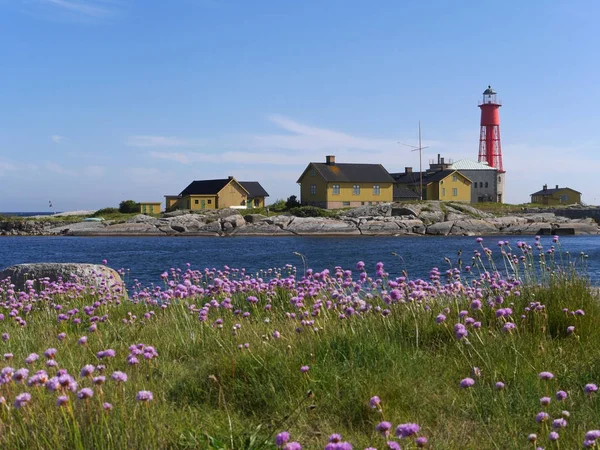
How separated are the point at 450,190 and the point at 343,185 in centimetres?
1598

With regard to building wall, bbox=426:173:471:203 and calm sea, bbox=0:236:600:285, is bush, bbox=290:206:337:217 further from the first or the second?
building wall, bbox=426:173:471:203

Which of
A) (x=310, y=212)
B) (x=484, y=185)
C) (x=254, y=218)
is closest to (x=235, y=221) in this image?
(x=254, y=218)

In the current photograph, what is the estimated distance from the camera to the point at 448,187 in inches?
3423

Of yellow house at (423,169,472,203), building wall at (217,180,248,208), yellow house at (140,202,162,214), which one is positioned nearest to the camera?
yellow house at (423,169,472,203)

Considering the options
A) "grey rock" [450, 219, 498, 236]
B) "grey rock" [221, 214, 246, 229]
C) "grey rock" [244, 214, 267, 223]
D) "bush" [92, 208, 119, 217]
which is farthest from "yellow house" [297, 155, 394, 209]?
"bush" [92, 208, 119, 217]

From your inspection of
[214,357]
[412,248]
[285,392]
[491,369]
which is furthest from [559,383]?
[412,248]

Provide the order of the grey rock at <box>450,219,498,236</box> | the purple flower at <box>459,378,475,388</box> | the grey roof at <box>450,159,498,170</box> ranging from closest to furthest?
the purple flower at <box>459,378,475,388</box> < the grey rock at <box>450,219,498,236</box> < the grey roof at <box>450,159,498,170</box>

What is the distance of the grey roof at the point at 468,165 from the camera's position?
3698 inches

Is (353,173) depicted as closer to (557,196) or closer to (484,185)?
(484,185)

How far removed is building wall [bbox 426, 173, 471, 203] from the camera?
284 feet

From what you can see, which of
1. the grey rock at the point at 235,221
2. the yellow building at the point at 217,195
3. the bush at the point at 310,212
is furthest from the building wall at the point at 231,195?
the grey rock at the point at 235,221

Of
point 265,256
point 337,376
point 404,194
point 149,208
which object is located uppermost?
point 404,194

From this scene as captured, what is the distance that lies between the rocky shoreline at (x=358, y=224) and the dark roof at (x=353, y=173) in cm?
727

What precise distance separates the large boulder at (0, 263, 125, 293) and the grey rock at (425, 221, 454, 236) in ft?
185
